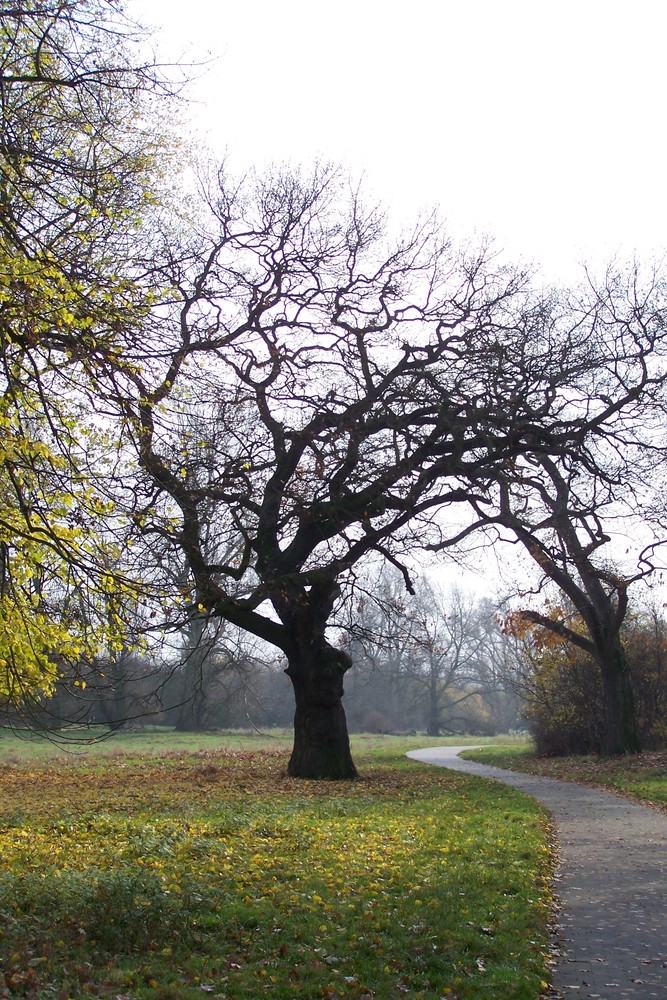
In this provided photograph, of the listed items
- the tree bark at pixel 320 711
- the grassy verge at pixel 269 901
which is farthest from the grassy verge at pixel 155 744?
the grassy verge at pixel 269 901

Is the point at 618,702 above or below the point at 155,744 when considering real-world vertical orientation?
above

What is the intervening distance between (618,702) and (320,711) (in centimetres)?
960

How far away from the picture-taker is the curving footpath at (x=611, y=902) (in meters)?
5.87

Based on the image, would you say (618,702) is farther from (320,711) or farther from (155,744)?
(155,744)

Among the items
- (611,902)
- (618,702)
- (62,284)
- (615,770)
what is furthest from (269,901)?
(618,702)

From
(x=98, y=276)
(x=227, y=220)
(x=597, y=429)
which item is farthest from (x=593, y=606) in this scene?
(x=98, y=276)

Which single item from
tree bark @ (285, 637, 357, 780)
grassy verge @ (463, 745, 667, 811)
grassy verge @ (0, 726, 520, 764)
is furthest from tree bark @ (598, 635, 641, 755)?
grassy verge @ (0, 726, 520, 764)

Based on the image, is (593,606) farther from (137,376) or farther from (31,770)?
(137,376)

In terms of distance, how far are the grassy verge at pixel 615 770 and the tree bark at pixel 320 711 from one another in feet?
19.3

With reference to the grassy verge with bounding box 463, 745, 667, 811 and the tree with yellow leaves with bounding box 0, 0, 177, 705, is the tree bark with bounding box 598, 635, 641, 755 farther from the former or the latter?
the tree with yellow leaves with bounding box 0, 0, 177, 705

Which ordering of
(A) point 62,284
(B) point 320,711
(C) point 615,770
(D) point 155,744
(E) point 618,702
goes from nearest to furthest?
(A) point 62,284 → (B) point 320,711 → (C) point 615,770 → (E) point 618,702 → (D) point 155,744

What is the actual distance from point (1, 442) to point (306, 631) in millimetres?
12718

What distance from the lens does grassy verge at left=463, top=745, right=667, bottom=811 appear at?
56.1 feet

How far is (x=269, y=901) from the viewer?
7473 millimetres
